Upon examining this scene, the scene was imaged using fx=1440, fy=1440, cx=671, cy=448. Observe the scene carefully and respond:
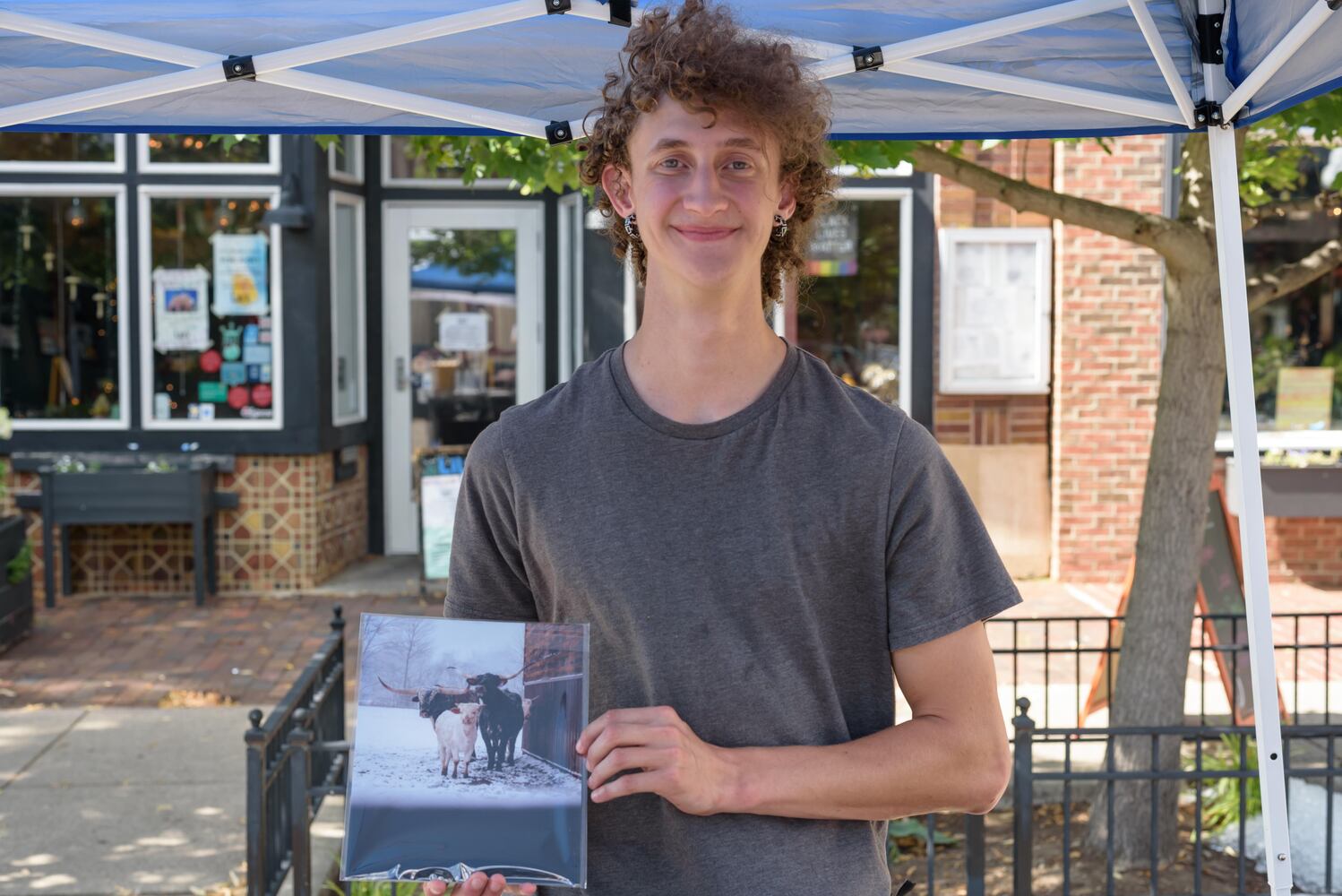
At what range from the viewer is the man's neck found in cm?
187

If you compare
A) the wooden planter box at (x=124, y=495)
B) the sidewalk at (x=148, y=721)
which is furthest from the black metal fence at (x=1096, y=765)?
the wooden planter box at (x=124, y=495)

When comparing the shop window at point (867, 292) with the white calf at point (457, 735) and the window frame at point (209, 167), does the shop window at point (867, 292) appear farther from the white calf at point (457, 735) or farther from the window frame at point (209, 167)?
the white calf at point (457, 735)

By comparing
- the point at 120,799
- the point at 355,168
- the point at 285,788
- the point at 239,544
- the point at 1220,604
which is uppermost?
the point at 355,168

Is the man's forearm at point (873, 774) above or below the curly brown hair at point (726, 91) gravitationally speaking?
below

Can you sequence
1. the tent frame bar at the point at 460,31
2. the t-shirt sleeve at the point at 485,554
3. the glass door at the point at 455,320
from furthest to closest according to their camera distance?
the glass door at the point at 455,320 → the tent frame bar at the point at 460,31 → the t-shirt sleeve at the point at 485,554

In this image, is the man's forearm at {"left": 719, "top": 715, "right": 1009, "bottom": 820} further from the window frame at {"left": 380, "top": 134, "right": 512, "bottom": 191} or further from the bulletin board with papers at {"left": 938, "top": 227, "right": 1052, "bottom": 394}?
the window frame at {"left": 380, "top": 134, "right": 512, "bottom": 191}

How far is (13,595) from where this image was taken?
8.25 m

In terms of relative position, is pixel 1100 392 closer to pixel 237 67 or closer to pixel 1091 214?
pixel 1091 214

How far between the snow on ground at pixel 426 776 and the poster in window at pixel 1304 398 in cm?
966

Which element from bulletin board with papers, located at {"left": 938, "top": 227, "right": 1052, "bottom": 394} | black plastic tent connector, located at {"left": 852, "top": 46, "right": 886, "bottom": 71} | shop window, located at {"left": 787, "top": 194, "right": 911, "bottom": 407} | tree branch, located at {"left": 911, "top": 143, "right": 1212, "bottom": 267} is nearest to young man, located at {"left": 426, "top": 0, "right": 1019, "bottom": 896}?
black plastic tent connector, located at {"left": 852, "top": 46, "right": 886, "bottom": 71}

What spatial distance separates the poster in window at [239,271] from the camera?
989cm

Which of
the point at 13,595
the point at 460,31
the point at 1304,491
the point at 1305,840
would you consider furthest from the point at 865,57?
the point at 1304,491

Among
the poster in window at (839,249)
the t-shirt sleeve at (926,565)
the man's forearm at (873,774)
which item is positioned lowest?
the man's forearm at (873,774)

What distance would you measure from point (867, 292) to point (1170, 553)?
5.36 meters
